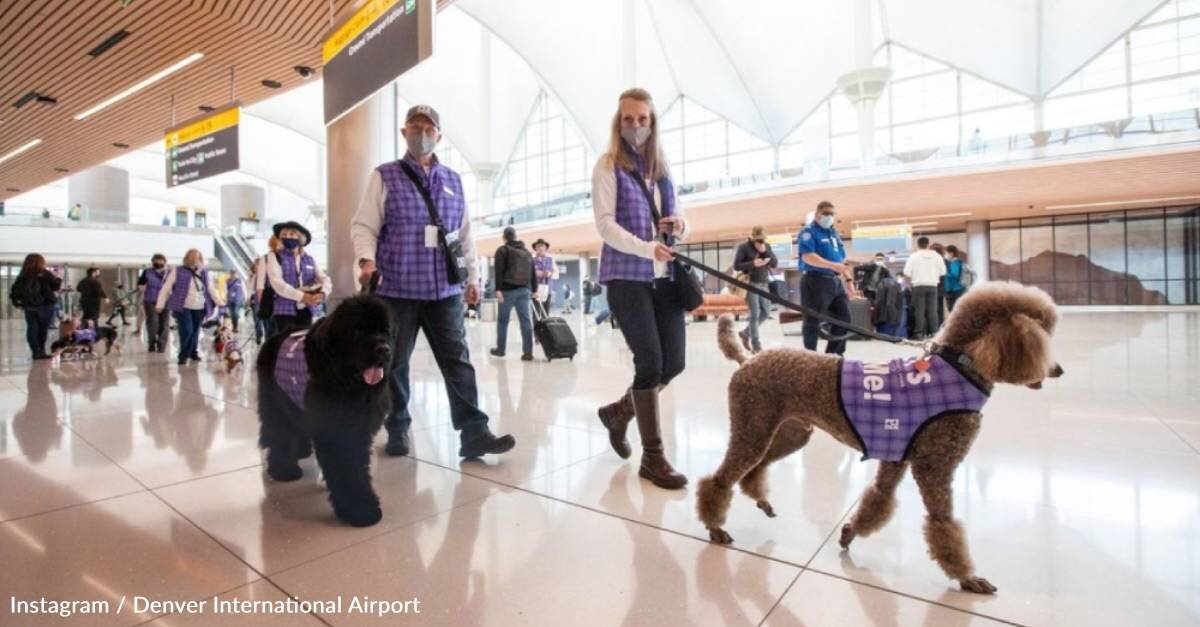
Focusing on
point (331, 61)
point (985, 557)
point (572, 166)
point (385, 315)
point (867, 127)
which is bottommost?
point (985, 557)

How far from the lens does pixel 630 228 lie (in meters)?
2.46

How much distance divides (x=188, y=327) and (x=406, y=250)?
652 centimetres

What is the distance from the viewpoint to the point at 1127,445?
282cm

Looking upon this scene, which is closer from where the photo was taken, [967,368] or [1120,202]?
[967,368]

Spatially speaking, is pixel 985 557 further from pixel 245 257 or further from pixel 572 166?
pixel 572 166

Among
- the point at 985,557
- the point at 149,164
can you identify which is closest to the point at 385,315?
the point at 985,557

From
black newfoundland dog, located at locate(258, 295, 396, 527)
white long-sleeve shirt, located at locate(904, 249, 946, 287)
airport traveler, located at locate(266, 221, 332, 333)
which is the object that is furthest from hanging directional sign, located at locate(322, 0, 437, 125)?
white long-sleeve shirt, located at locate(904, 249, 946, 287)

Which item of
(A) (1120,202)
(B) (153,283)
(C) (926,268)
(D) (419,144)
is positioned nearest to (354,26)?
(D) (419,144)

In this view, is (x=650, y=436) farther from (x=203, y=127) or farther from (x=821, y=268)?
(x=203, y=127)

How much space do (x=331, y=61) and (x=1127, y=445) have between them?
653 cm

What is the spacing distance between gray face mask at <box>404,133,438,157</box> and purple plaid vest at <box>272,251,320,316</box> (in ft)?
8.42

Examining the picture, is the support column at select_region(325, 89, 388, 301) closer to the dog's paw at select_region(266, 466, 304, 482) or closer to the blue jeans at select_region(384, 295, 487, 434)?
the blue jeans at select_region(384, 295, 487, 434)

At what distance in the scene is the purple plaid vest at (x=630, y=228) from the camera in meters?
2.43

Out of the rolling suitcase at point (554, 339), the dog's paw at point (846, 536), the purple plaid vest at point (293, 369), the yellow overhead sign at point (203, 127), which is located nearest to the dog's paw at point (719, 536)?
the dog's paw at point (846, 536)
